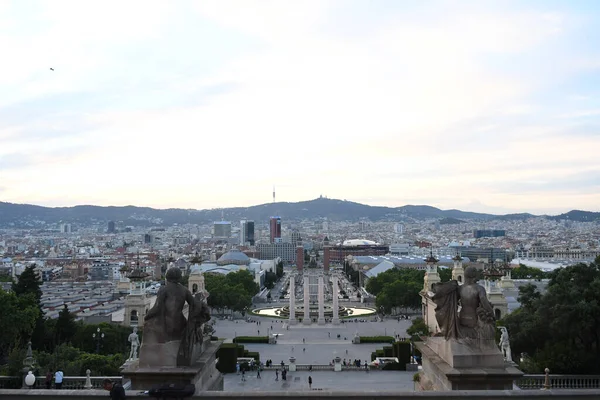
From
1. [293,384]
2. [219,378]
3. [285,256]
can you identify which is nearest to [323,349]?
[293,384]

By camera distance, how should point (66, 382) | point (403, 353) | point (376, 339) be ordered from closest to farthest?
point (66, 382) → point (403, 353) → point (376, 339)

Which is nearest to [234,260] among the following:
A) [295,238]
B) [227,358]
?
[295,238]

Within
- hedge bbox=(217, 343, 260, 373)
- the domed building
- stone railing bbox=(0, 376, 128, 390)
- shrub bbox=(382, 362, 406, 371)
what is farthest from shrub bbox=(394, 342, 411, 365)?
the domed building

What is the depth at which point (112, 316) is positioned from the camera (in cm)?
4453

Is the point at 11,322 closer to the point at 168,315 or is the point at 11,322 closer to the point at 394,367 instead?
the point at 394,367

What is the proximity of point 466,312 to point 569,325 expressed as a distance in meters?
12.9

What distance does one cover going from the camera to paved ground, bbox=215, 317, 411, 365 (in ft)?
126

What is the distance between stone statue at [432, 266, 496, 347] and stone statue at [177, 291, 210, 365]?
9.64 feet

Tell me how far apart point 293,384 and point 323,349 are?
13939 millimetres

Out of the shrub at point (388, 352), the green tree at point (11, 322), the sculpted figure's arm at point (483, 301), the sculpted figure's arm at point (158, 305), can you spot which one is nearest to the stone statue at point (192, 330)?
the sculpted figure's arm at point (158, 305)

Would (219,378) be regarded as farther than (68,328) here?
No

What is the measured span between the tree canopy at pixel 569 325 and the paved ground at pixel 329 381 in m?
6.40

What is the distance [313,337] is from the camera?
4809 centimetres

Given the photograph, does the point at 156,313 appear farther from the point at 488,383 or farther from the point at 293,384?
the point at 293,384
